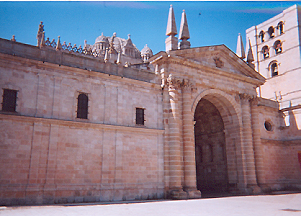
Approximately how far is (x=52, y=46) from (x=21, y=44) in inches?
592

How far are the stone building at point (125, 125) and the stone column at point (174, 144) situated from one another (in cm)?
8

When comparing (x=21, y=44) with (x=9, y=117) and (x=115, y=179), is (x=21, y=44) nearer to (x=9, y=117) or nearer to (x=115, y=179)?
(x=9, y=117)

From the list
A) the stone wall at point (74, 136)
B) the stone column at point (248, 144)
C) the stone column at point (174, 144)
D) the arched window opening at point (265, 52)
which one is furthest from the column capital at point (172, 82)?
the arched window opening at point (265, 52)

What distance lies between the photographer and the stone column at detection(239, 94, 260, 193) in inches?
1019

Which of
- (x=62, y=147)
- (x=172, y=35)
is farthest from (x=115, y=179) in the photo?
(x=172, y=35)

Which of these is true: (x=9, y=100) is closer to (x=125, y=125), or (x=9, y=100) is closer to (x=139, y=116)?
(x=125, y=125)

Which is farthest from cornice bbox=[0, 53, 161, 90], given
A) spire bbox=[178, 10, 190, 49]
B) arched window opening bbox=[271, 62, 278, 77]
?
arched window opening bbox=[271, 62, 278, 77]

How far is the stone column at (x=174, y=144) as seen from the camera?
21114 millimetres

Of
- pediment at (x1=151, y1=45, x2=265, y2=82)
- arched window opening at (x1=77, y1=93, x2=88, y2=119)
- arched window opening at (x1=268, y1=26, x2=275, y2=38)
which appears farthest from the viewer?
arched window opening at (x1=268, y1=26, x2=275, y2=38)

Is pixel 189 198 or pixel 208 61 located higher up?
pixel 208 61

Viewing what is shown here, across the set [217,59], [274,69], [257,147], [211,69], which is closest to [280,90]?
[274,69]

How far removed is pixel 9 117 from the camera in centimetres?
1673

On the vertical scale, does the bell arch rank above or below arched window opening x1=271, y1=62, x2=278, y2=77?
below

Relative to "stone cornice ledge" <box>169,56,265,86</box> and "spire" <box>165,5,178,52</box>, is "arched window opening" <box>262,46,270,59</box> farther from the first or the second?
"spire" <box>165,5,178,52</box>
